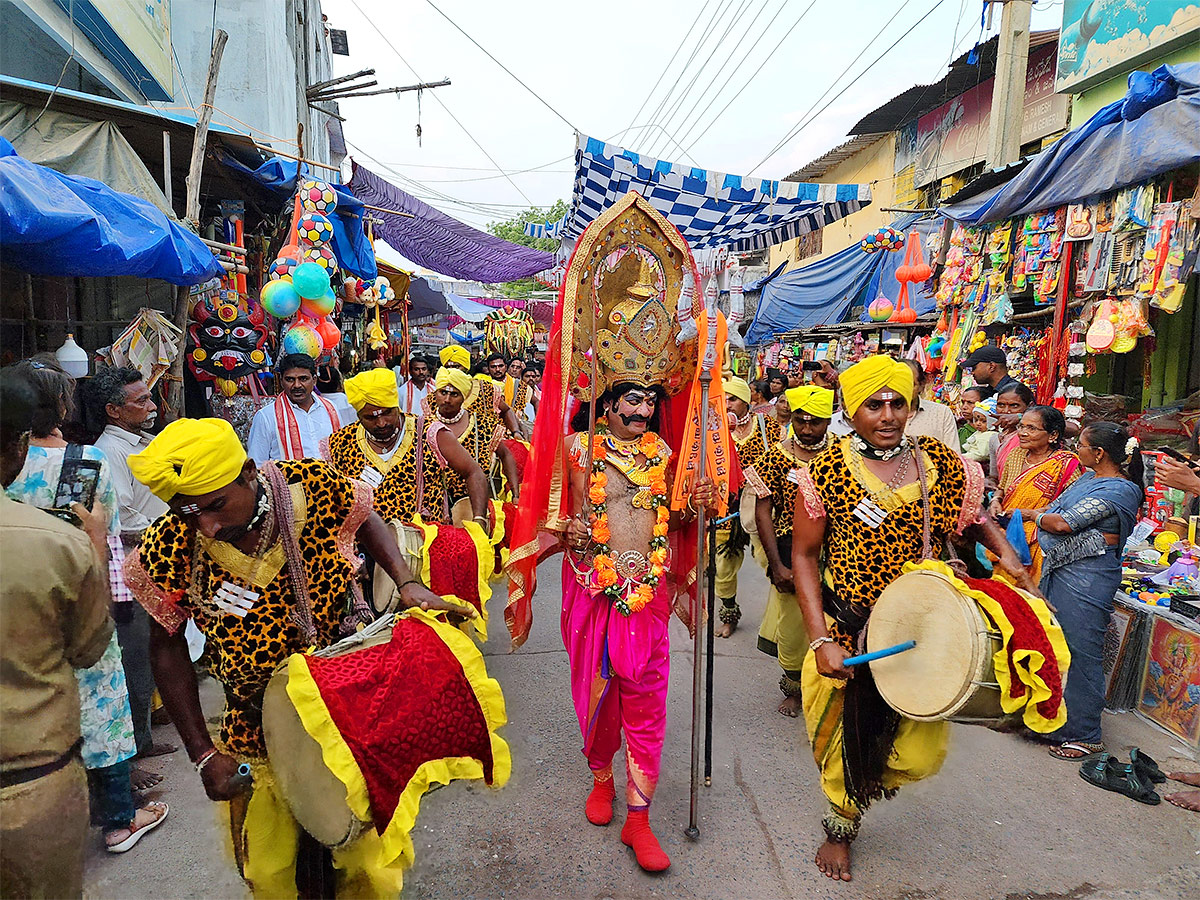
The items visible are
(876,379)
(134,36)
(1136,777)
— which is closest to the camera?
(876,379)

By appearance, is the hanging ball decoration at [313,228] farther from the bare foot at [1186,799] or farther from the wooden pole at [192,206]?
the bare foot at [1186,799]

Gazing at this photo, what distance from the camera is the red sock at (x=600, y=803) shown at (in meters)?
3.27

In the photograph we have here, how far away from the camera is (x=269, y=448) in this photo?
16.3 ft

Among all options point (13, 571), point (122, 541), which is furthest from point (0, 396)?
point (122, 541)

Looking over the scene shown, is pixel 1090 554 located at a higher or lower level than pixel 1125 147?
lower

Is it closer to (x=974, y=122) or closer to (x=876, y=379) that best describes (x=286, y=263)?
(x=876, y=379)

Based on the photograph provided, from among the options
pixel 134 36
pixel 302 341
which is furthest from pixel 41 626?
pixel 134 36

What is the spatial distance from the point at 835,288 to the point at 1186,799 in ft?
35.7

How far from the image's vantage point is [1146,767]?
368 cm

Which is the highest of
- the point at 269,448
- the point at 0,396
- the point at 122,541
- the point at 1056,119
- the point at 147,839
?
the point at 1056,119

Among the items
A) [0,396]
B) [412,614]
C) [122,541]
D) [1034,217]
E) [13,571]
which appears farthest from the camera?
[1034,217]

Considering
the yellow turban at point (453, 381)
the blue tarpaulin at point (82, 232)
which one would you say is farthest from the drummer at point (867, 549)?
the blue tarpaulin at point (82, 232)

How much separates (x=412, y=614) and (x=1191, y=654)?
4446mm

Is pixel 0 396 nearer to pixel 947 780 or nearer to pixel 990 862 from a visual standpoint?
pixel 990 862
